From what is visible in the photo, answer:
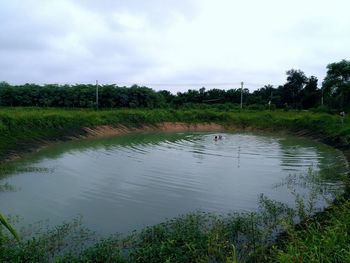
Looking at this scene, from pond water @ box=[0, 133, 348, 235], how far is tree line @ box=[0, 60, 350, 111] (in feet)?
69.8

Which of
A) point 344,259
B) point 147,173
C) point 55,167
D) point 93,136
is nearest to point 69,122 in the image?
point 93,136

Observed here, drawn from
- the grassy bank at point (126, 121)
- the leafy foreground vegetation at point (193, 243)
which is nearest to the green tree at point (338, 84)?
the grassy bank at point (126, 121)

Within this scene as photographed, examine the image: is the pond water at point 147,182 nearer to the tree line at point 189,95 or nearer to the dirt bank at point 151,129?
the dirt bank at point 151,129

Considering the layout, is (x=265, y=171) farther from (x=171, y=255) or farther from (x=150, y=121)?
(x=150, y=121)

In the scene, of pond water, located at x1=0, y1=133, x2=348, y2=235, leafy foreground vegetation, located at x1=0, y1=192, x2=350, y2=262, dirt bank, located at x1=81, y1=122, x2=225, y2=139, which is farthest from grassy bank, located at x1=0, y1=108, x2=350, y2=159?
leafy foreground vegetation, located at x1=0, y1=192, x2=350, y2=262

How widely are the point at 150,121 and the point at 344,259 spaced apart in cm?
3775

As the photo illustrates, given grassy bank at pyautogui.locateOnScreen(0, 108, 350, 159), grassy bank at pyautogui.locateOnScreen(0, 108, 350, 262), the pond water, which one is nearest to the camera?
grassy bank at pyautogui.locateOnScreen(0, 108, 350, 262)

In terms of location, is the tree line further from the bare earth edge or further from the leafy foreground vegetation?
the leafy foreground vegetation

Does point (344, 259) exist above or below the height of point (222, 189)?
above

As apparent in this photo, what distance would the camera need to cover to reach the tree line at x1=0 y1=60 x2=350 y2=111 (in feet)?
137

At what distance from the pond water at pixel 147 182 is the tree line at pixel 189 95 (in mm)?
21260

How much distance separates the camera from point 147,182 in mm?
14164

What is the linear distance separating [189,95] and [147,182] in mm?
53435

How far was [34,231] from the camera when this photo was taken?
853 centimetres
